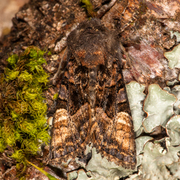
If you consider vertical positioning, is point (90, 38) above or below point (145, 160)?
above

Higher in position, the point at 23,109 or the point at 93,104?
the point at 23,109

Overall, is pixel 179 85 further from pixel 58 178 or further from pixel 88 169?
pixel 58 178

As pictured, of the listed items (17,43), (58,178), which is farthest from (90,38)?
(58,178)
